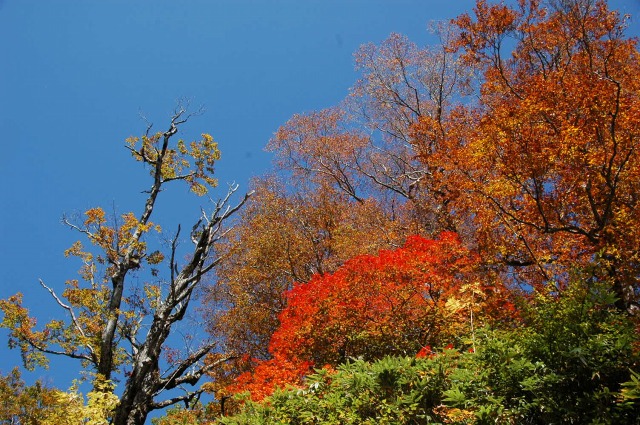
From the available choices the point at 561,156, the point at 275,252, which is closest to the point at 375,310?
the point at 561,156

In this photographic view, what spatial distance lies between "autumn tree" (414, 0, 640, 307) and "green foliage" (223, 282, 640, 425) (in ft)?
10.4

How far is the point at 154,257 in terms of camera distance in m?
13.5

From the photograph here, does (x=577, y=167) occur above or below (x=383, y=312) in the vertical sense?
above

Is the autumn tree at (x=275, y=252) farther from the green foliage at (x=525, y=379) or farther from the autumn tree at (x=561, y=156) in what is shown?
the green foliage at (x=525, y=379)

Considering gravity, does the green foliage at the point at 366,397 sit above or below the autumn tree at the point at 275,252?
below

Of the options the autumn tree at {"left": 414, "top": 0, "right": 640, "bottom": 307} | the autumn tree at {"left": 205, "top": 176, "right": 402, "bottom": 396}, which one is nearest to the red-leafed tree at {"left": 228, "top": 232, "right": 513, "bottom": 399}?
the autumn tree at {"left": 414, "top": 0, "right": 640, "bottom": 307}

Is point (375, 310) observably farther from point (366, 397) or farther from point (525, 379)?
point (525, 379)

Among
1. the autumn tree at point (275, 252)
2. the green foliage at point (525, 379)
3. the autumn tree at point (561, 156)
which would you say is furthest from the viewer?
the autumn tree at point (275, 252)

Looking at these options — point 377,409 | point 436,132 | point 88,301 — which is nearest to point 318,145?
point 436,132

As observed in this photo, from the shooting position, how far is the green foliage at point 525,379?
515cm

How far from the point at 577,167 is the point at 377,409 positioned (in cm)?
710

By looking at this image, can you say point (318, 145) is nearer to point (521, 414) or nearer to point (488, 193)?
point (488, 193)

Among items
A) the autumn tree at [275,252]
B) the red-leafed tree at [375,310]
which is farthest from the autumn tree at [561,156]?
the autumn tree at [275,252]

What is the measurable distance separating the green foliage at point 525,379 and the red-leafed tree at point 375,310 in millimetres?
5440
